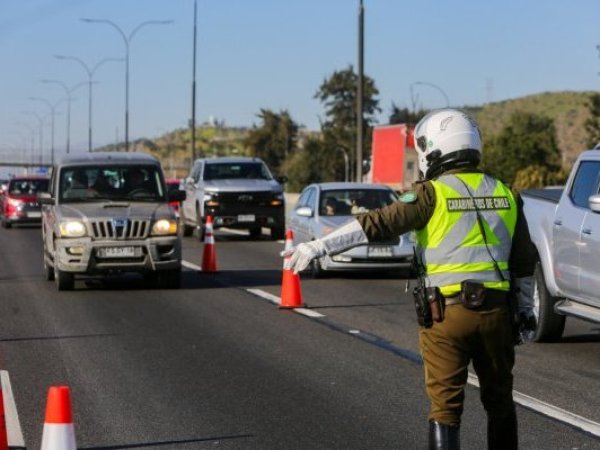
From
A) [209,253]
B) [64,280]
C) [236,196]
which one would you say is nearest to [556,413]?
[64,280]

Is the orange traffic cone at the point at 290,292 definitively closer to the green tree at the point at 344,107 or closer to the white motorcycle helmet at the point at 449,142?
the white motorcycle helmet at the point at 449,142

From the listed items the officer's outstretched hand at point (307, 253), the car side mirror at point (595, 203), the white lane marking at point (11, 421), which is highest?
the car side mirror at point (595, 203)

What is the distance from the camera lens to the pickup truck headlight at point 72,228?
671 inches

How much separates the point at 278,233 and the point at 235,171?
6.11 ft

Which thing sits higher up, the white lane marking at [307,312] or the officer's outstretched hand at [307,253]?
the officer's outstretched hand at [307,253]

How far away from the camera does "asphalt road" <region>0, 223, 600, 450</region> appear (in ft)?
26.2

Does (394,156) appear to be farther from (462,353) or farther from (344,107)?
(462,353)

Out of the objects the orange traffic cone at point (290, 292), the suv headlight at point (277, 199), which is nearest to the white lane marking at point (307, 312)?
the orange traffic cone at point (290, 292)

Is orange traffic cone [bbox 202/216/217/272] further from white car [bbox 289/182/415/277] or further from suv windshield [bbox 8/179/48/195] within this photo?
suv windshield [bbox 8/179/48/195]

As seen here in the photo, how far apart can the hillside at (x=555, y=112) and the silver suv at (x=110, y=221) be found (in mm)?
104494

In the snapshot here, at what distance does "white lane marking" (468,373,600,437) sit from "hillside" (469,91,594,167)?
112543 mm

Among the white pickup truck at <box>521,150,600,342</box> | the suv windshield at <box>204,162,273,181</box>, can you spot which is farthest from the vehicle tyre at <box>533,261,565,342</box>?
the suv windshield at <box>204,162,273,181</box>

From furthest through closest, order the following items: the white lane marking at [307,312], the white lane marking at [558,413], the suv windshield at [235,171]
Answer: the suv windshield at [235,171], the white lane marking at [307,312], the white lane marking at [558,413]

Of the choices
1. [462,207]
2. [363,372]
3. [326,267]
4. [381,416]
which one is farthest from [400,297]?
[462,207]
